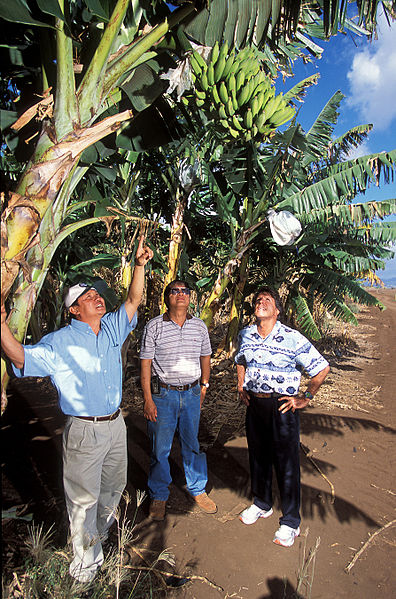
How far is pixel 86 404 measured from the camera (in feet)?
7.30

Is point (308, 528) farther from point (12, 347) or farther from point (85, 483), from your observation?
point (12, 347)

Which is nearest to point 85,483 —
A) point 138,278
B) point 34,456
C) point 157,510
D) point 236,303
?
point 157,510

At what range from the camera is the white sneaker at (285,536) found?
2.72 metres

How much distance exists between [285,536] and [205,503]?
73 cm

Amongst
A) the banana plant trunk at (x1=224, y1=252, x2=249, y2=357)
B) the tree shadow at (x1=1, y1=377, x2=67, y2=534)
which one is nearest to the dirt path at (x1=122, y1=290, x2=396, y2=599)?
the tree shadow at (x1=1, y1=377, x2=67, y2=534)

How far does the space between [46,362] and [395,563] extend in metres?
2.75

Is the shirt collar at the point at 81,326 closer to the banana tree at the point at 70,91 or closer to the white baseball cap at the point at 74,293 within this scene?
the white baseball cap at the point at 74,293

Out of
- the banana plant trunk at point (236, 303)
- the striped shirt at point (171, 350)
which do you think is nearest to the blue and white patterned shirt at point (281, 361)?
the striped shirt at point (171, 350)

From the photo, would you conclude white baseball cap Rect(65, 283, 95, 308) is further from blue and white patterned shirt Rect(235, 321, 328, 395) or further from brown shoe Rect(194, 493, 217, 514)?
brown shoe Rect(194, 493, 217, 514)

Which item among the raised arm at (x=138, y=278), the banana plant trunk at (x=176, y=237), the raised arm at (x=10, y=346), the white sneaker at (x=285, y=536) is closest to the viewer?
the raised arm at (x=10, y=346)

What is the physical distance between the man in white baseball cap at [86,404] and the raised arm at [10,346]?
11 cm

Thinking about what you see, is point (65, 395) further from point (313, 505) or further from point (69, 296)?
point (313, 505)

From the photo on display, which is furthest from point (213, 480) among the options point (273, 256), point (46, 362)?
point (273, 256)

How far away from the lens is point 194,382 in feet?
10.1
